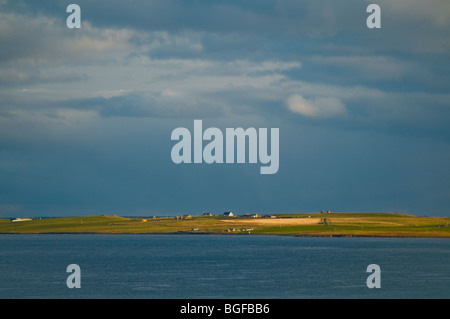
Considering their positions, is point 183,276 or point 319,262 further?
point 319,262

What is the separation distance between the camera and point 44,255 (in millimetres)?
162750

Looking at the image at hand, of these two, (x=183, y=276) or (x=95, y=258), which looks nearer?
(x=183, y=276)

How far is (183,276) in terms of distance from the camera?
4301 inches

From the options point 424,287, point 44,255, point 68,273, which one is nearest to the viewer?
point 424,287
